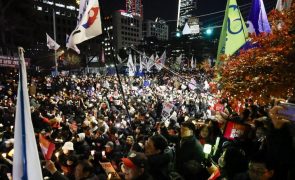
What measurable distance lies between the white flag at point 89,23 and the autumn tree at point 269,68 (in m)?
3.33

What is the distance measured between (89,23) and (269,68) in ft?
14.6

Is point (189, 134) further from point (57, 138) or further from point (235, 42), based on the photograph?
point (57, 138)

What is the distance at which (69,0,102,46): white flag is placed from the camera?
7.61 metres

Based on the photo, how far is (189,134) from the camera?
196 inches

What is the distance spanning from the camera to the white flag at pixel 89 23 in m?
7.61

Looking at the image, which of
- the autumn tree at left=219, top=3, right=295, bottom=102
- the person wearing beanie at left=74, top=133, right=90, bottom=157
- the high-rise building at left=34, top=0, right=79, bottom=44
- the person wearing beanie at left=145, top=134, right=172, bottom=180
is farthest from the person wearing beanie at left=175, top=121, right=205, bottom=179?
the high-rise building at left=34, top=0, right=79, bottom=44

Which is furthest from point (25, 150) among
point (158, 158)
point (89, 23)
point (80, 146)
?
point (89, 23)

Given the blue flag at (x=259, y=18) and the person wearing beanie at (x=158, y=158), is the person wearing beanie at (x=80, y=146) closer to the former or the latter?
the person wearing beanie at (x=158, y=158)

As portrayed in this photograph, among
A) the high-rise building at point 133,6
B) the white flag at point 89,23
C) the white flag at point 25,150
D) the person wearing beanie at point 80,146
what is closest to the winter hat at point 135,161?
the white flag at point 25,150

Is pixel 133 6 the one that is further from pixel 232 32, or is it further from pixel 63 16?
pixel 232 32

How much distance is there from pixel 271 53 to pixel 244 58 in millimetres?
755

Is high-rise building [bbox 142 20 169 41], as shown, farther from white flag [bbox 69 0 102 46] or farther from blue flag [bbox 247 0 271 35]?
white flag [bbox 69 0 102 46]

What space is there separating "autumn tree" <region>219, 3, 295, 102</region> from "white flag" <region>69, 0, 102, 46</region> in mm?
3326

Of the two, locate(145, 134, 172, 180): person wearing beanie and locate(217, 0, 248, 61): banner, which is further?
locate(217, 0, 248, 61): banner
